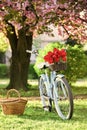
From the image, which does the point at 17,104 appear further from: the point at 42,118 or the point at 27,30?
the point at 27,30

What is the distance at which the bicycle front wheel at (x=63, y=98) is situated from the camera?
27.9 ft

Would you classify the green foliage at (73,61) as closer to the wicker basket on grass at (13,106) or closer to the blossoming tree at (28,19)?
the blossoming tree at (28,19)

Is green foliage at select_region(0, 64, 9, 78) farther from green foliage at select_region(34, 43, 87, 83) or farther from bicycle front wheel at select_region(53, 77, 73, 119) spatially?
→ bicycle front wheel at select_region(53, 77, 73, 119)

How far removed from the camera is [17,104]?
29.8 ft

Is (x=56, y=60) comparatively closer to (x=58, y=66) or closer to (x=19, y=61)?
(x=58, y=66)

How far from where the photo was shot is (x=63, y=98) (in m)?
8.72

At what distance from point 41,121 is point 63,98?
2.08ft

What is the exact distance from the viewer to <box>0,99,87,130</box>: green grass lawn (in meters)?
7.79

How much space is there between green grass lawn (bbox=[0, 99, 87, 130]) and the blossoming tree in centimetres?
435

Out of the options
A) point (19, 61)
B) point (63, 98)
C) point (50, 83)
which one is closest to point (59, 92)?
point (63, 98)

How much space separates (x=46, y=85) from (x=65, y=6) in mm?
4612

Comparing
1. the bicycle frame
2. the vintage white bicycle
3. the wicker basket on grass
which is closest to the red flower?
the vintage white bicycle

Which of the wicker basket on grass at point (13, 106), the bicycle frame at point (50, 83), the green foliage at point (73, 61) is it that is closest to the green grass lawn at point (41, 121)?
the wicker basket on grass at point (13, 106)

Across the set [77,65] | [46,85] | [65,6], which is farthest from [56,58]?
[77,65]
